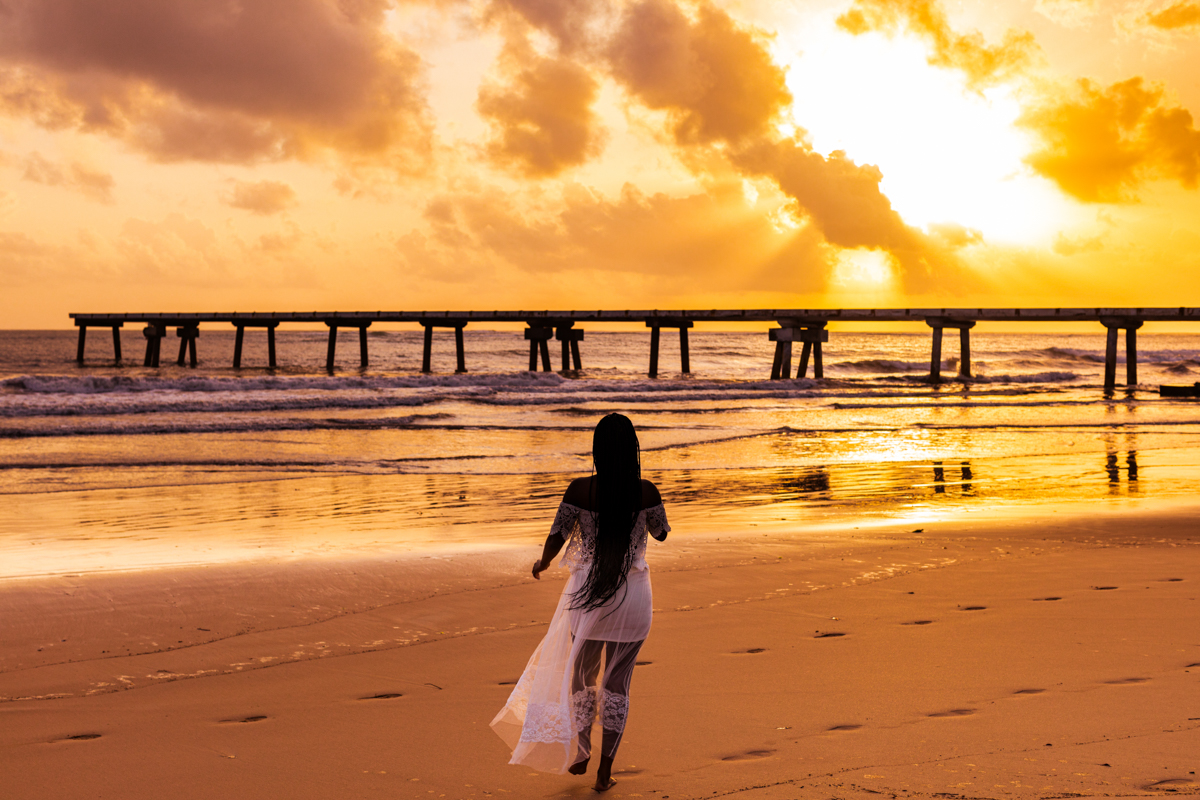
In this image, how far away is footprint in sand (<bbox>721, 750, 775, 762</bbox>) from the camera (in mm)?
3500

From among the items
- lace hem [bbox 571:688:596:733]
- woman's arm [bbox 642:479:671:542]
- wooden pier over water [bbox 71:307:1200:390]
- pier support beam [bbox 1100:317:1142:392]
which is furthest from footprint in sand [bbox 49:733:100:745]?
pier support beam [bbox 1100:317:1142:392]

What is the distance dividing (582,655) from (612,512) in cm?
55

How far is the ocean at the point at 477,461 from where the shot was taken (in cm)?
838

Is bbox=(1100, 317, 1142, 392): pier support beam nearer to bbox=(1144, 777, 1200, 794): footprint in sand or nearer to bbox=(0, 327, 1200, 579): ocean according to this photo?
bbox=(0, 327, 1200, 579): ocean

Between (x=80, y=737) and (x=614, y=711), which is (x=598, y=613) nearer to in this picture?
(x=614, y=711)

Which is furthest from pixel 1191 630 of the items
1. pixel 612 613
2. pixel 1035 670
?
pixel 612 613

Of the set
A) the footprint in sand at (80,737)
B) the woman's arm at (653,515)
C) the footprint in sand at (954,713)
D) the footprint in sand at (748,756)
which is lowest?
the footprint in sand at (80,737)

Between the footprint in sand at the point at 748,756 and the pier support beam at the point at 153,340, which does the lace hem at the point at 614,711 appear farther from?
the pier support beam at the point at 153,340

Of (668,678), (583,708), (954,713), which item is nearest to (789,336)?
(668,678)

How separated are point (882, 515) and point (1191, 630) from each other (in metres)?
4.05

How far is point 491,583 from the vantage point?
20.4ft

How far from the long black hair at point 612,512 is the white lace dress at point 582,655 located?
3 cm

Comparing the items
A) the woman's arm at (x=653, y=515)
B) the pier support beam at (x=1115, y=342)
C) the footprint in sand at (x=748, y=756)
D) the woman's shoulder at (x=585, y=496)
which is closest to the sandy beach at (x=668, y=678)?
the footprint in sand at (x=748, y=756)

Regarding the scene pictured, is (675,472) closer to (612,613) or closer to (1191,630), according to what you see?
(1191,630)
